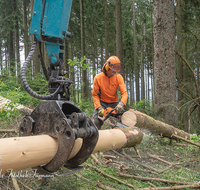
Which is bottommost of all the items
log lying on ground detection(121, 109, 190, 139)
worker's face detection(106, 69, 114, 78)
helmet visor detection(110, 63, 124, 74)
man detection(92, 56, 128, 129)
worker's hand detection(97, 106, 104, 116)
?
log lying on ground detection(121, 109, 190, 139)

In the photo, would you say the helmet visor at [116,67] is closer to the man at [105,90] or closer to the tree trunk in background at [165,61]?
the man at [105,90]

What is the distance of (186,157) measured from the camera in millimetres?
4125

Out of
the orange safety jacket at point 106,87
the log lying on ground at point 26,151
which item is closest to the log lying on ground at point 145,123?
the orange safety jacket at point 106,87

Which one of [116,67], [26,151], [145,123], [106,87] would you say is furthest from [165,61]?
[26,151]

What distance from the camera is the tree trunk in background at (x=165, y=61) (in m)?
5.80

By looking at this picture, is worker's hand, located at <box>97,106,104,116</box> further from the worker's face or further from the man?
the worker's face

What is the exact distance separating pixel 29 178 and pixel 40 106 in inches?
47.2

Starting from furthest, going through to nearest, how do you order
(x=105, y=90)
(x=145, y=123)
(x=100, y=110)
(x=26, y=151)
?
(x=105, y=90)
(x=100, y=110)
(x=145, y=123)
(x=26, y=151)

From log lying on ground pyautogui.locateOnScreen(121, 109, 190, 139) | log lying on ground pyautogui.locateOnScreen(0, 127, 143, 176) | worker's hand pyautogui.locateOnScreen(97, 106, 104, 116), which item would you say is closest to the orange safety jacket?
worker's hand pyautogui.locateOnScreen(97, 106, 104, 116)

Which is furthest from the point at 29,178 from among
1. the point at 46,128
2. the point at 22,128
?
the point at 46,128

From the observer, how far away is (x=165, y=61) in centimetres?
589

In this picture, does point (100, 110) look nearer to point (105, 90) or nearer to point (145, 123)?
point (105, 90)

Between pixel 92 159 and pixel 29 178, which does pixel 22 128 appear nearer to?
pixel 29 178

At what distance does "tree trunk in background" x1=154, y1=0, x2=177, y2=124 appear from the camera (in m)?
5.80
